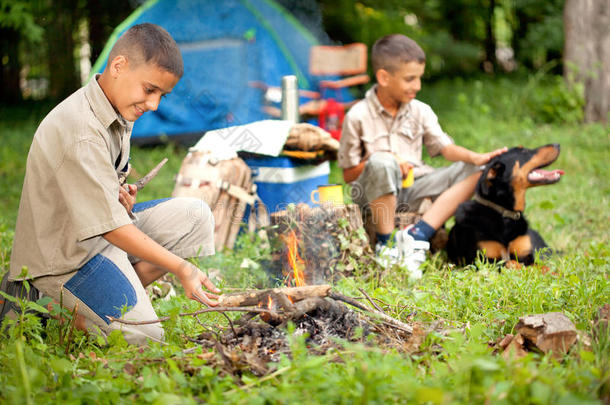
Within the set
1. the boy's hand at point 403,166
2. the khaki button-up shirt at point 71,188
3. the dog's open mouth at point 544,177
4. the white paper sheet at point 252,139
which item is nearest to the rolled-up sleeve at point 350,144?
the boy's hand at point 403,166

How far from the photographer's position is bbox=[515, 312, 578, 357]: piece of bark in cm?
234

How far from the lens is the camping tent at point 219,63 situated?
29.2 ft

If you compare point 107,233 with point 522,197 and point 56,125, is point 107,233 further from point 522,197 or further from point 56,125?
point 522,197

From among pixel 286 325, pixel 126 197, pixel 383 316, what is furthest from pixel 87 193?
pixel 383 316

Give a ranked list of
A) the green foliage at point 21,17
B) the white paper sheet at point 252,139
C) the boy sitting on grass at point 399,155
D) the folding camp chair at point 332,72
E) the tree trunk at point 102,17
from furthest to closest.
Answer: the tree trunk at point 102,17 < the folding camp chair at point 332,72 < the green foliage at point 21,17 < the white paper sheet at point 252,139 < the boy sitting on grass at point 399,155

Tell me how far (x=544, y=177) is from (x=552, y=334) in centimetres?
196

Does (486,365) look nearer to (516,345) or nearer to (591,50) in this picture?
(516,345)

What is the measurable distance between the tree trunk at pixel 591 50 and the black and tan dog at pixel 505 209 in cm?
537

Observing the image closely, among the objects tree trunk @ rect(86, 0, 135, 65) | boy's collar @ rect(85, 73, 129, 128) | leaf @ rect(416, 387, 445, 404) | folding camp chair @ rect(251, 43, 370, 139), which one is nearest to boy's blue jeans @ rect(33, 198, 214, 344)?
boy's collar @ rect(85, 73, 129, 128)

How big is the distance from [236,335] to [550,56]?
1532 cm

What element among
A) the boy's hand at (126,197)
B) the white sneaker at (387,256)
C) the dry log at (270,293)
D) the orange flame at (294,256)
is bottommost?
the white sneaker at (387,256)

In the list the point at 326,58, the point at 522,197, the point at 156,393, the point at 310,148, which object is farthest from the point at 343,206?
the point at 326,58

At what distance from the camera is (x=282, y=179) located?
179 inches

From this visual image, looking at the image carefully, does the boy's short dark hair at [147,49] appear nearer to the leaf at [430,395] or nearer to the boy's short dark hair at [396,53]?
the leaf at [430,395]
